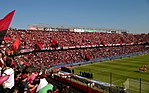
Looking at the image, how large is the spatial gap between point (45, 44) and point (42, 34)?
206 inches

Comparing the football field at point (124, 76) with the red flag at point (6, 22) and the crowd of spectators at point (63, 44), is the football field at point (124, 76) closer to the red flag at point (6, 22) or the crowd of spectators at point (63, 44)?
the red flag at point (6, 22)

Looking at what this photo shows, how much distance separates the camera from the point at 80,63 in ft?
149

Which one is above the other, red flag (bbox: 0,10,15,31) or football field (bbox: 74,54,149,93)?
red flag (bbox: 0,10,15,31)

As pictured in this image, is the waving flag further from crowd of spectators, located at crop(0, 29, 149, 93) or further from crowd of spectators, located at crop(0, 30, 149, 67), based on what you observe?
crowd of spectators, located at crop(0, 30, 149, 67)

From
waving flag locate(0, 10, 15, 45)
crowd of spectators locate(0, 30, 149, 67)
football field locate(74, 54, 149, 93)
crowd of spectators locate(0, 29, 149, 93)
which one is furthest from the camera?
crowd of spectators locate(0, 30, 149, 67)

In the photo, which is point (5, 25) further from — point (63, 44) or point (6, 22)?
point (63, 44)

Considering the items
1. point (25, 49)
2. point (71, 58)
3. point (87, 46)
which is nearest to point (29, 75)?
point (25, 49)

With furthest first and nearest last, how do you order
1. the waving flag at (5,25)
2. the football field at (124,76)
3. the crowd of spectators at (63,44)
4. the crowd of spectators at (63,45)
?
the crowd of spectators at (63,44)
the crowd of spectators at (63,45)
the football field at (124,76)
the waving flag at (5,25)

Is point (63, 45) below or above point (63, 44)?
below

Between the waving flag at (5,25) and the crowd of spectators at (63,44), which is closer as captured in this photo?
the waving flag at (5,25)

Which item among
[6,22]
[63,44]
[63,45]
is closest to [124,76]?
[6,22]

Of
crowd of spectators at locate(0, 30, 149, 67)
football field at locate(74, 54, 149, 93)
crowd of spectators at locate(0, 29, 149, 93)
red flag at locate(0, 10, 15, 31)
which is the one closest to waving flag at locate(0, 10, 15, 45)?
red flag at locate(0, 10, 15, 31)

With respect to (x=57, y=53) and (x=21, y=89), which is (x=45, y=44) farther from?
(x=21, y=89)

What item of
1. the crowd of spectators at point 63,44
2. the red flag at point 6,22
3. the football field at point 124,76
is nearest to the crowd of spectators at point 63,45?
the crowd of spectators at point 63,44
